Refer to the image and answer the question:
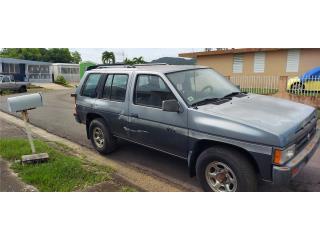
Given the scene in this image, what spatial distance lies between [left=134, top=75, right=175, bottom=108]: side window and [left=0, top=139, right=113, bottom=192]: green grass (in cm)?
132

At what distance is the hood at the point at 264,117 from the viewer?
3025mm

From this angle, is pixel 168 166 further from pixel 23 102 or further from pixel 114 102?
pixel 23 102

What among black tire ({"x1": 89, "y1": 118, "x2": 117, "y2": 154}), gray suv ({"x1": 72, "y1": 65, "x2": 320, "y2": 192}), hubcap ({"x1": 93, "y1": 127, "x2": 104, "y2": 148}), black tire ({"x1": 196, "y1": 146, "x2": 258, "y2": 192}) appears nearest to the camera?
gray suv ({"x1": 72, "y1": 65, "x2": 320, "y2": 192})

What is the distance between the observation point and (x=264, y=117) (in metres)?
3.35

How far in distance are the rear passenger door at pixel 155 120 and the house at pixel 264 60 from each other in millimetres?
14036

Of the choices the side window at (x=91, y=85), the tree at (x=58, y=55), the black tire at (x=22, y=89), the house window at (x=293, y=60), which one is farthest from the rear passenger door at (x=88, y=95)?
the tree at (x=58, y=55)

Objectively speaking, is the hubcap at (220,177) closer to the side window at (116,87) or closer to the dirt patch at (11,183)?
the side window at (116,87)

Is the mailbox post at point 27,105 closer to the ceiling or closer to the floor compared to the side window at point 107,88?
closer to the floor

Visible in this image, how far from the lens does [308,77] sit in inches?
438

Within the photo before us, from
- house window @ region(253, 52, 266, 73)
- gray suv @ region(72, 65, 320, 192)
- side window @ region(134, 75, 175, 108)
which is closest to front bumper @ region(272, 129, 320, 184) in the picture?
gray suv @ region(72, 65, 320, 192)

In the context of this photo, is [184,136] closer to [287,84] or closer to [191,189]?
[191,189]

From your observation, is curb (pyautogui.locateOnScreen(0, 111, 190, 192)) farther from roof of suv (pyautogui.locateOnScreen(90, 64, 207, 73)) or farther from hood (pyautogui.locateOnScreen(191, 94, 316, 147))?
roof of suv (pyautogui.locateOnScreen(90, 64, 207, 73))

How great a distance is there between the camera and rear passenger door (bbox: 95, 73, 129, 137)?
187 inches

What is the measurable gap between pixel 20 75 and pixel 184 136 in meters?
34.5
